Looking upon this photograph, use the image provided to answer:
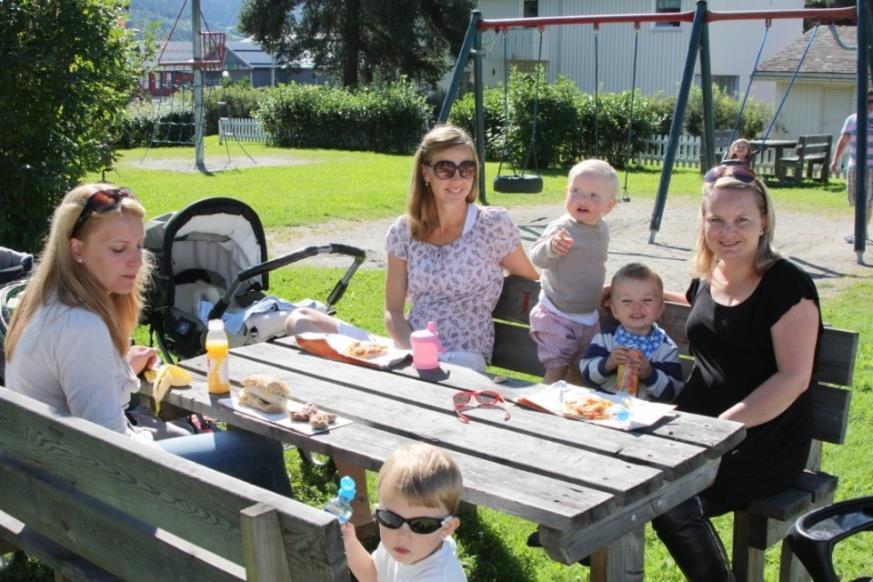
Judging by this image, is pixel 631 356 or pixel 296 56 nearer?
pixel 631 356

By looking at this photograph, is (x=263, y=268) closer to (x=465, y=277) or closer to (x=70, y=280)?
(x=465, y=277)

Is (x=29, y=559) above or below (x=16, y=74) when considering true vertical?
below

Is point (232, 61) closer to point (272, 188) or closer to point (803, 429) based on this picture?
point (272, 188)

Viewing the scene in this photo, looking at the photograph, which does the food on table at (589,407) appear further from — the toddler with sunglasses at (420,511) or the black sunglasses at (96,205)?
the black sunglasses at (96,205)

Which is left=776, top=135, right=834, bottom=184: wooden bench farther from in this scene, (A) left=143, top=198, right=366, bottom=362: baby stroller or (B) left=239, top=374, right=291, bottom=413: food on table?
(B) left=239, top=374, right=291, bottom=413: food on table

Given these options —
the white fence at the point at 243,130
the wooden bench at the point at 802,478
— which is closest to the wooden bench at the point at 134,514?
the wooden bench at the point at 802,478

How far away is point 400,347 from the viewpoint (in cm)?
448

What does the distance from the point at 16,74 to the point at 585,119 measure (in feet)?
55.0

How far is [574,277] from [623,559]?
5.00ft

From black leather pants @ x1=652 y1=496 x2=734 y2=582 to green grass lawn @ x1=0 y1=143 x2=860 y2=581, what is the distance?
792 mm

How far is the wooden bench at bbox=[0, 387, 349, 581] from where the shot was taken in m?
2.10

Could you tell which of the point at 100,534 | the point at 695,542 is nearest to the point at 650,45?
the point at 695,542

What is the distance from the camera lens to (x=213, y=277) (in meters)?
6.21

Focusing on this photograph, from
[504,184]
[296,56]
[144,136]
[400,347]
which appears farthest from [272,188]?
[296,56]
